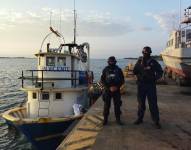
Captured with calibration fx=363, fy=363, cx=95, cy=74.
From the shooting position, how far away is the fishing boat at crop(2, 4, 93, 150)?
48.9ft

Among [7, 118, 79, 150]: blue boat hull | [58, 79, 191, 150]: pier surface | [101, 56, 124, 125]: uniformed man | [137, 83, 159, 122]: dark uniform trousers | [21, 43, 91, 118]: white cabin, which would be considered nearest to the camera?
[58, 79, 191, 150]: pier surface

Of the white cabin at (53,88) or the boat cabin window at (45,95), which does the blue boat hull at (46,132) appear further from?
the boat cabin window at (45,95)

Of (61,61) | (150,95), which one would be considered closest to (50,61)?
(61,61)

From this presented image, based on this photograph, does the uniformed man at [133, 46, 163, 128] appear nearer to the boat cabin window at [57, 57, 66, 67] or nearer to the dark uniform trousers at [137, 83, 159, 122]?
the dark uniform trousers at [137, 83, 159, 122]

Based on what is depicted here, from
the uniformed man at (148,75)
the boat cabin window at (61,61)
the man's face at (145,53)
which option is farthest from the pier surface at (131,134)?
the boat cabin window at (61,61)

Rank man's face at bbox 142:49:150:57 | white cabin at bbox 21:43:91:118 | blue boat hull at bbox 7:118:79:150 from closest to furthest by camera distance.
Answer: man's face at bbox 142:49:150:57
blue boat hull at bbox 7:118:79:150
white cabin at bbox 21:43:91:118

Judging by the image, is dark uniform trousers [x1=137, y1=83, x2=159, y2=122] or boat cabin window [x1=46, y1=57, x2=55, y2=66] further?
boat cabin window [x1=46, y1=57, x2=55, y2=66]

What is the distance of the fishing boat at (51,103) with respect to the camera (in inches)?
586

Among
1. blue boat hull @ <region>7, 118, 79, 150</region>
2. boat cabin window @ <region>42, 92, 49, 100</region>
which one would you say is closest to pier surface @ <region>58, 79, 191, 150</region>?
blue boat hull @ <region>7, 118, 79, 150</region>

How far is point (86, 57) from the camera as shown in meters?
22.5

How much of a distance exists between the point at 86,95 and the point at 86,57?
10.4ft

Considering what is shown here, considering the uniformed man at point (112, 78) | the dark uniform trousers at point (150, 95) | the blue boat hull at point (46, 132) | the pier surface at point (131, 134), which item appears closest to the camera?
the pier surface at point (131, 134)

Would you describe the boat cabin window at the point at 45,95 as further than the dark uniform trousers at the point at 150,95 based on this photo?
Yes

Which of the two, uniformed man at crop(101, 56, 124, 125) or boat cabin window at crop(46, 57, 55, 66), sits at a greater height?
boat cabin window at crop(46, 57, 55, 66)
